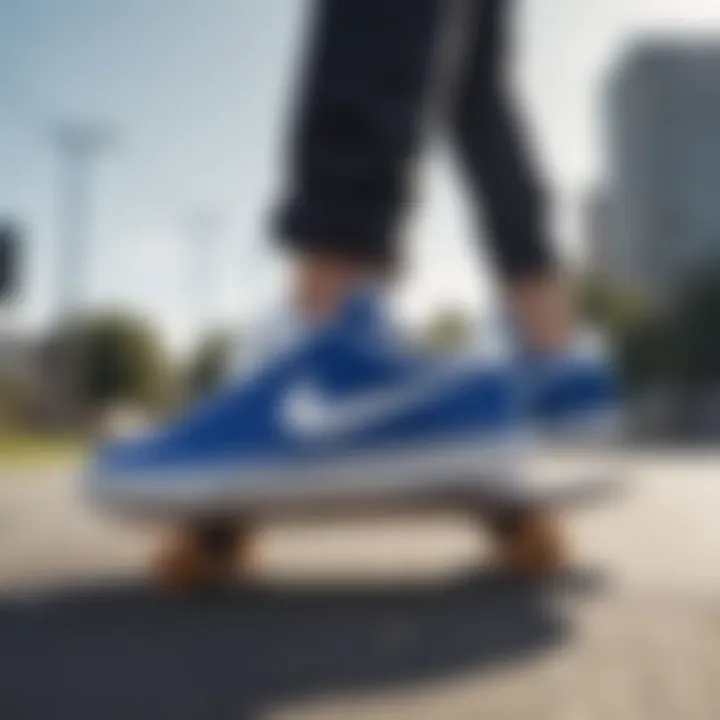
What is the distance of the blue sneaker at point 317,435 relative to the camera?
1591 millimetres

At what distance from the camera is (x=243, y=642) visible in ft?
4.14

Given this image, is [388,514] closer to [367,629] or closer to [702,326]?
[367,629]

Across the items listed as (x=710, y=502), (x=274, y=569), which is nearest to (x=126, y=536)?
(x=274, y=569)

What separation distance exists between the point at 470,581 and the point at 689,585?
0.25 meters

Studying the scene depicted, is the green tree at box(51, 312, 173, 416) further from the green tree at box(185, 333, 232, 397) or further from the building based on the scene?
the building

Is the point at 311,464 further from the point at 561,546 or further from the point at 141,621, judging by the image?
the point at 561,546

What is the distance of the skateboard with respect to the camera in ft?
5.31

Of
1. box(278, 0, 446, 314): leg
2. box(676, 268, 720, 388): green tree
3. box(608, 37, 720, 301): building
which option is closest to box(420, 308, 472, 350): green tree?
box(278, 0, 446, 314): leg

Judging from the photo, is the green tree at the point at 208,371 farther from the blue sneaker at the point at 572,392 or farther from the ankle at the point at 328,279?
the blue sneaker at the point at 572,392

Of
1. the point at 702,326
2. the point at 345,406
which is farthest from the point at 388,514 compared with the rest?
the point at 702,326

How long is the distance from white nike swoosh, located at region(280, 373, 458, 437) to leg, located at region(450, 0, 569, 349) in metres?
0.19

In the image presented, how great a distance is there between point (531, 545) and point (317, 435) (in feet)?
1.13

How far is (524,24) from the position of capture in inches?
66.4

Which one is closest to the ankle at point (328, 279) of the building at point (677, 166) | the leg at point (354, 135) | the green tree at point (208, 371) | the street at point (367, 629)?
the leg at point (354, 135)
